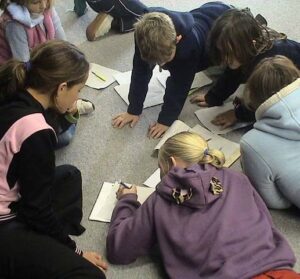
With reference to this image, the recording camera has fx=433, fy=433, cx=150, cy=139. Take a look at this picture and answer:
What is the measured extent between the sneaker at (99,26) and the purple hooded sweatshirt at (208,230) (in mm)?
1321

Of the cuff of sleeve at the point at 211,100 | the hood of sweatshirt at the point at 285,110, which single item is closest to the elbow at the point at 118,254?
the hood of sweatshirt at the point at 285,110

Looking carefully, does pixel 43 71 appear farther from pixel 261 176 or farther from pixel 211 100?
pixel 211 100

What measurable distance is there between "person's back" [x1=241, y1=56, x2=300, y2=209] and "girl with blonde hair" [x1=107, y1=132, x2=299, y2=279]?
13cm

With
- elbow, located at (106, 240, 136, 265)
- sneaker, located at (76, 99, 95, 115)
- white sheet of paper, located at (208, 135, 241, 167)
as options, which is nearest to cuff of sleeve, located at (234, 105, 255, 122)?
white sheet of paper, located at (208, 135, 241, 167)

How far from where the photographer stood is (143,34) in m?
1.47

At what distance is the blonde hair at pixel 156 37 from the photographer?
1.45 meters

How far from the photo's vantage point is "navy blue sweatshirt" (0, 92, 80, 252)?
1.06 meters

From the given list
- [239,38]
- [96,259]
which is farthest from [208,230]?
[239,38]

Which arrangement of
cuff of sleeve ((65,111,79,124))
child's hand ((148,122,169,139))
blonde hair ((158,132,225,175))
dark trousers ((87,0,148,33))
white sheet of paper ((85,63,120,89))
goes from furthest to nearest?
dark trousers ((87,0,148,33)) → white sheet of paper ((85,63,120,89)) → child's hand ((148,122,169,139)) → cuff of sleeve ((65,111,79,124)) → blonde hair ((158,132,225,175))

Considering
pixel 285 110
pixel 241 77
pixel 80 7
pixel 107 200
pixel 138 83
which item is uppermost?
pixel 285 110

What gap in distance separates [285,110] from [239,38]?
355 mm

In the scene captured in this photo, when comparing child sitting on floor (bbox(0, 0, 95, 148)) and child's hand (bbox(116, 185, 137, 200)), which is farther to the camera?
child sitting on floor (bbox(0, 0, 95, 148))

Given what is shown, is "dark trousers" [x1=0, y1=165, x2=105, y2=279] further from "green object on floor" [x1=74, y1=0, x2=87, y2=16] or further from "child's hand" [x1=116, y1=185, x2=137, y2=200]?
"green object on floor" [x1=74, y1=0, x2=87, y2=16]

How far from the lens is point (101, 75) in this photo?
2.08m
